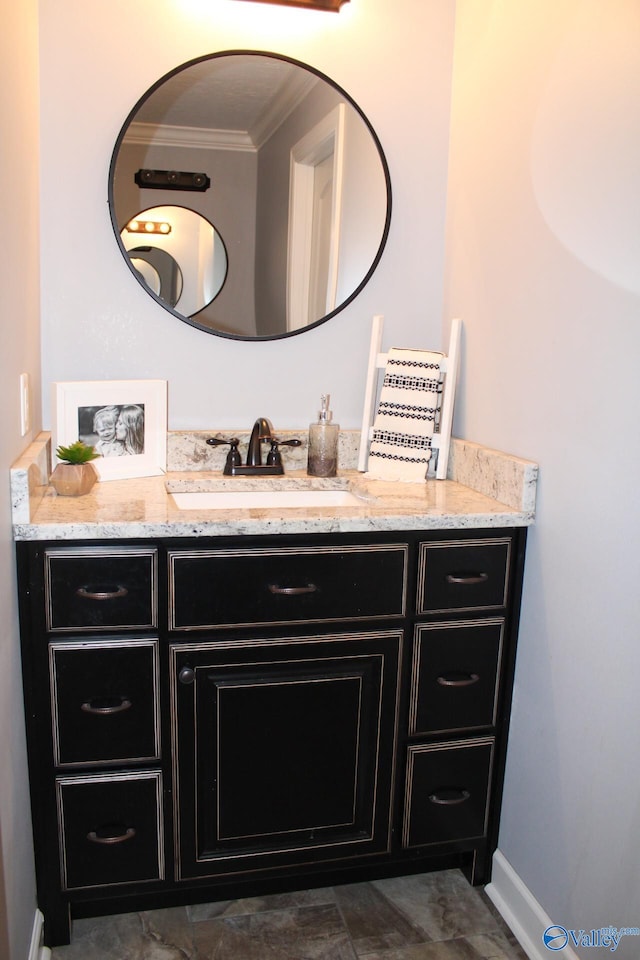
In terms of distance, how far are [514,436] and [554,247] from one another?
1.45 feet

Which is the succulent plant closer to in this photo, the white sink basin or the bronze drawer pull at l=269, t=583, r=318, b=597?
the white sink basin

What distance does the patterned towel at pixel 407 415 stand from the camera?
214 cm

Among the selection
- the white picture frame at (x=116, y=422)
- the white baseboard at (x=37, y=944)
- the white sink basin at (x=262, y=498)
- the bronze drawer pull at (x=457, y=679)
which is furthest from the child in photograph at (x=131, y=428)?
the white baseboard at (x=37, y=944)

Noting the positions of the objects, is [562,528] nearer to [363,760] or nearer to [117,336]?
[363,760]

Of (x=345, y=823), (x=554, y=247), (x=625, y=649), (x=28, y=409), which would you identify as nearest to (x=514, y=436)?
(x=554, y=247)

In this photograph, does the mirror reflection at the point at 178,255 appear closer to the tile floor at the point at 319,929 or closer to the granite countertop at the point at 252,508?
the granite countertop at the point at 252,508

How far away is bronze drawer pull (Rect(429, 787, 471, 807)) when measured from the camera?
1875 mm

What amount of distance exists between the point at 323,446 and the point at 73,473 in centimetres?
67

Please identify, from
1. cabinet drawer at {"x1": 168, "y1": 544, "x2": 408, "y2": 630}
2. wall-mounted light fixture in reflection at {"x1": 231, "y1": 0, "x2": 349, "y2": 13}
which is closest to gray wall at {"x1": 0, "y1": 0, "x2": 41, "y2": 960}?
cabinet drawer at {"x1": 168, "y1": 544, "x2": 408, "y2": 630}

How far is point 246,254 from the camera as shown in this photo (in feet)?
7.05

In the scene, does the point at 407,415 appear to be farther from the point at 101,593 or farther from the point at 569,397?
the point at 101,593

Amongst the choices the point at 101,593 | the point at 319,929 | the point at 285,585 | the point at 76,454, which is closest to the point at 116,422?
the point at 76,454

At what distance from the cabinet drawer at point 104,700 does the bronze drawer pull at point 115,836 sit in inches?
6.4

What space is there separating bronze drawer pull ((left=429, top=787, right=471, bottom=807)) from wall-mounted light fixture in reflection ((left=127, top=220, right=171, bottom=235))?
1.58 metres
